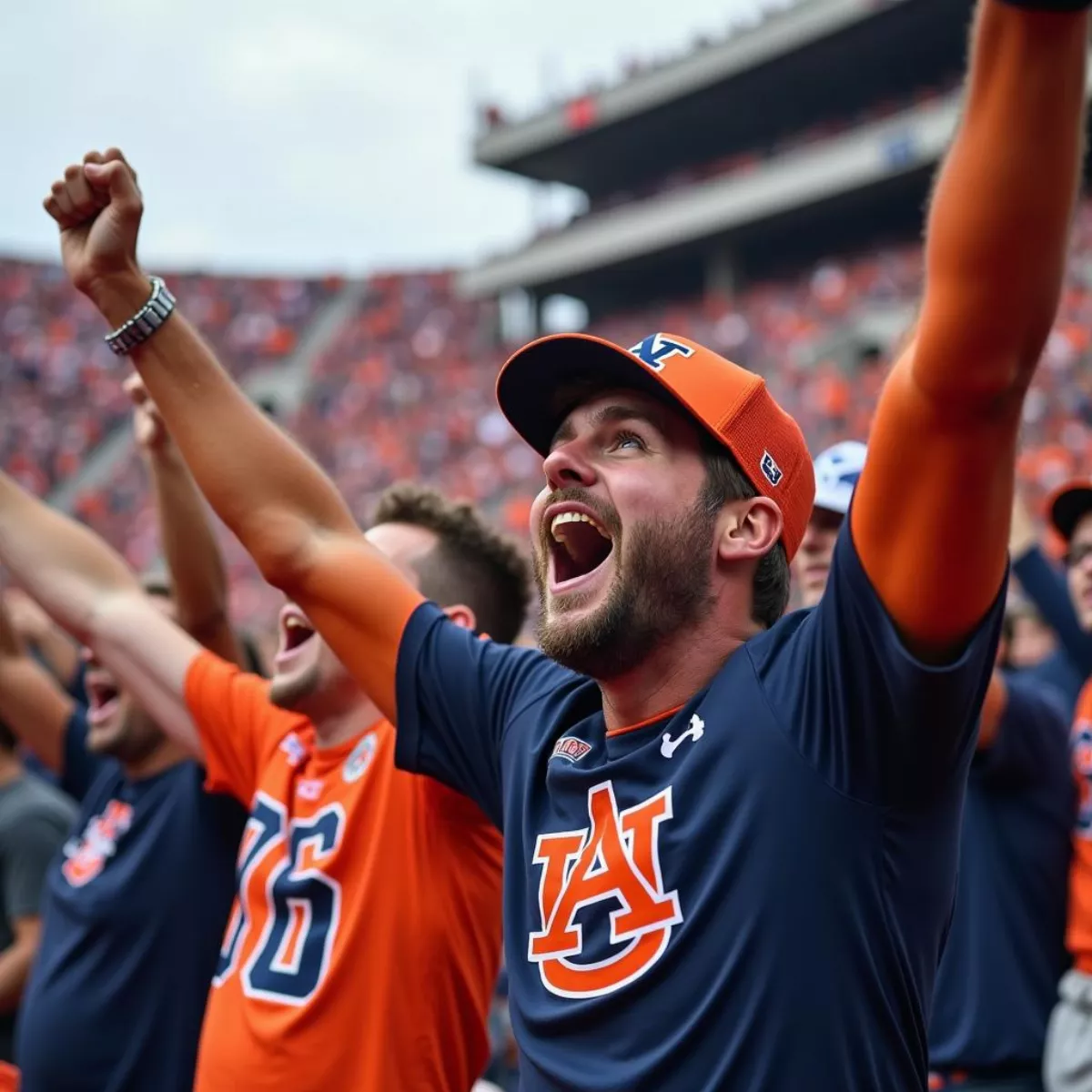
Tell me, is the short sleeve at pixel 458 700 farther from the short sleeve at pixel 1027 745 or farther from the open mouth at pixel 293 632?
the short sleeve at pixel 1027 745

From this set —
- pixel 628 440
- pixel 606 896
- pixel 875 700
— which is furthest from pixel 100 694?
pixel 875 700

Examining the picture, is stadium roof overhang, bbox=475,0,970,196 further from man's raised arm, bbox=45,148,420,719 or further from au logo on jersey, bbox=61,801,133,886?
man's raised arm, bbox=45,148,420,719

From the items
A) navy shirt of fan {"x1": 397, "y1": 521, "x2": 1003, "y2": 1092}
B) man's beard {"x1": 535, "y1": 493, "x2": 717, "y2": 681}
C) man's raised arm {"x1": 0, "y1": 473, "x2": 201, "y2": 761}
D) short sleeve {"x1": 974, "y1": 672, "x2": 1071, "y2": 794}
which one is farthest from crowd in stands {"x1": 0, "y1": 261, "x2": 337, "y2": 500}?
navy shirt of fan {"x1": 397, "y1": 521, "x2": 1003, "y2": 1092}

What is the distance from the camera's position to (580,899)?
155 centimetres

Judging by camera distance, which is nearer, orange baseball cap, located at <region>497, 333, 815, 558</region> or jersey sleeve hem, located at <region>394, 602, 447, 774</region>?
orange baseball cap, located at <region>497, 333, 815, 558</region>

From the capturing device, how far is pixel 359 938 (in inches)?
81.6

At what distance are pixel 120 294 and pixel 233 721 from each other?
35.9 inches

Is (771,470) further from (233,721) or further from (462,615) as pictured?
(233,721)

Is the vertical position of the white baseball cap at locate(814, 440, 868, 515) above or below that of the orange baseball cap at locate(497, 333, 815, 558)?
above

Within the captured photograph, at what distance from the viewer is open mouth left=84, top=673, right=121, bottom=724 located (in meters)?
3.21

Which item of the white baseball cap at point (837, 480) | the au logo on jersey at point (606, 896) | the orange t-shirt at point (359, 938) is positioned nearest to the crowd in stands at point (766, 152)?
the white baseball cap at point (837, 480)

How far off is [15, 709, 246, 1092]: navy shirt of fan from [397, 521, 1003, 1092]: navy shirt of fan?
1.37 m

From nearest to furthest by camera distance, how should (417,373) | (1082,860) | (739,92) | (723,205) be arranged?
1. (1082,860)
2. (723,205)
3. (739,92)
4. (417,373)

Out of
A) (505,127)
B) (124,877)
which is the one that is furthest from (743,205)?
(124,877)
